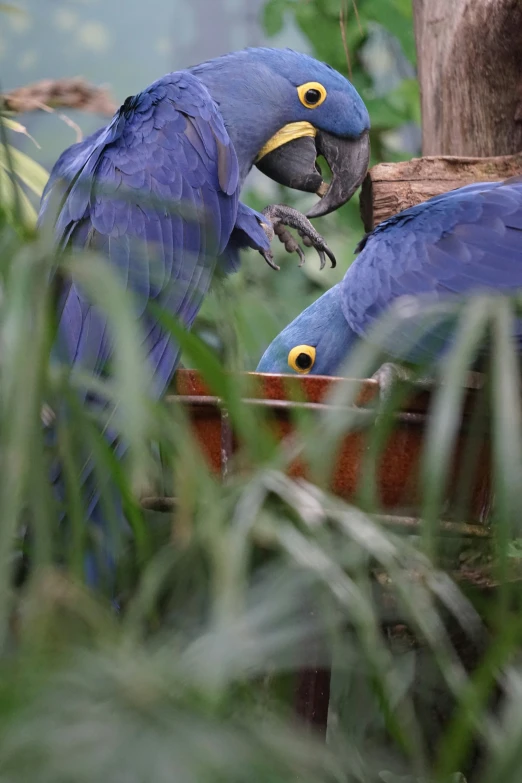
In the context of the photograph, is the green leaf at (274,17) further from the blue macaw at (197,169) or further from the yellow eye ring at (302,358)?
the yellow eye ring at (302,358)

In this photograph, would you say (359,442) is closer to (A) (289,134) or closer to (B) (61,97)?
(A) (289,134)

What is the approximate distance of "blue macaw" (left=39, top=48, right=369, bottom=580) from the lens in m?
1.10

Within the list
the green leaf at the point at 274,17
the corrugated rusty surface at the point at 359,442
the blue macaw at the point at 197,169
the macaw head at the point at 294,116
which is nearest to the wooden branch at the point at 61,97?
the blue macaw at the point at 197,169

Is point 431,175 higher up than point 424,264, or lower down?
higher up

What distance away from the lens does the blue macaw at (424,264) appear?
40.5 inches

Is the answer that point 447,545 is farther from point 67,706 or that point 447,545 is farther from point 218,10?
point 218,10

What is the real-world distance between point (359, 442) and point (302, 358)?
361mm

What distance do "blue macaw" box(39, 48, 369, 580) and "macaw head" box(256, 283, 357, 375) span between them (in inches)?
4.3

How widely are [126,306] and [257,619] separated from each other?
16 cm

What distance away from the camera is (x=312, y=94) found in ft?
4.29

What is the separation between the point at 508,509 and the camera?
1.26 ft

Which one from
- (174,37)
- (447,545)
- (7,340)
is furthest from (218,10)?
(7,340)

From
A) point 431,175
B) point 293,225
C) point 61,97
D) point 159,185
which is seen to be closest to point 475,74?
point 431,175

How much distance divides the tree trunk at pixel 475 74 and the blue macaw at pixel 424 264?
0.23 m
